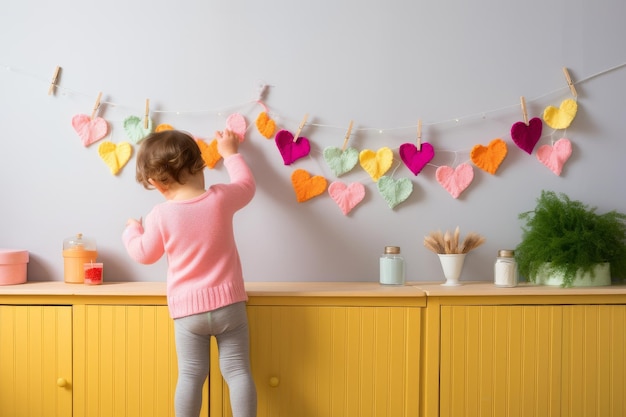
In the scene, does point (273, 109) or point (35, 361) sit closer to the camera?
point (35, 361)

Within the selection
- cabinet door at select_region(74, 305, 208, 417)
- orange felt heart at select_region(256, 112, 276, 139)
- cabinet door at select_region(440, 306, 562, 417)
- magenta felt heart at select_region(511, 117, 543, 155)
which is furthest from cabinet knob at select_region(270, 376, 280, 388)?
magenta felt heart at select_region(511, 117, 543, 155)

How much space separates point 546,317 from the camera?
198 cm

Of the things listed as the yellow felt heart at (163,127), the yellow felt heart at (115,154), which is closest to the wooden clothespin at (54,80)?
the yellow felt heart at (115,154)

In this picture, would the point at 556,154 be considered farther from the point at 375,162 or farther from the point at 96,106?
the point at 96,106

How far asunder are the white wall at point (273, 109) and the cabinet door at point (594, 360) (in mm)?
380

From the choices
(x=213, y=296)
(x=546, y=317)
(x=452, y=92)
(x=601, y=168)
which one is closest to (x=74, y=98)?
(x=213, y=296)

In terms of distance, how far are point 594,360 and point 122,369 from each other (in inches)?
60.4

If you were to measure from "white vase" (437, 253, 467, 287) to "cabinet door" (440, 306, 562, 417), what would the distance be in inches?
6.8

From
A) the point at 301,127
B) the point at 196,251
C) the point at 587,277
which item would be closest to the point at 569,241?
the point at 587,277

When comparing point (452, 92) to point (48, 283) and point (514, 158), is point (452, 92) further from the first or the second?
point (48, 283)

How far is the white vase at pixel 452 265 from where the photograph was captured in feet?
6.96

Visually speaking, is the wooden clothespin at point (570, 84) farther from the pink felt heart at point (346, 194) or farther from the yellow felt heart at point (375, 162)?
the pink felt heart at point (346, 194)

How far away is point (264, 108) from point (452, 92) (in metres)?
0.70

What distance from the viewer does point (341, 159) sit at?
2250 mm
